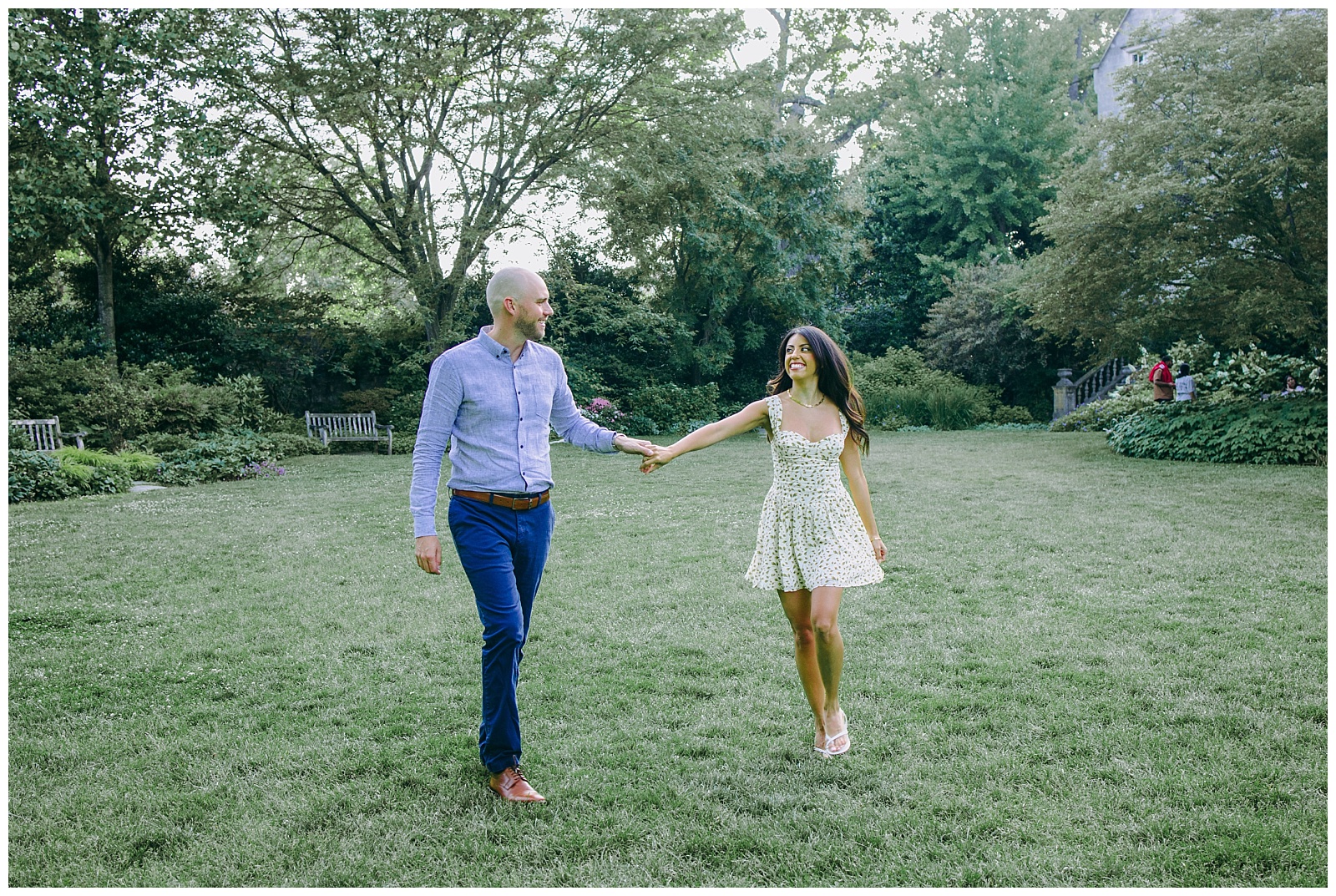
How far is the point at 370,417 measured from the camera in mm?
20812

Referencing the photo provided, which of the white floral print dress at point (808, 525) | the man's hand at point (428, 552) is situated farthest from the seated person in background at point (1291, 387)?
the man's hand at point (428, 552)

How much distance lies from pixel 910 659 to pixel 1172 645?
1.52m

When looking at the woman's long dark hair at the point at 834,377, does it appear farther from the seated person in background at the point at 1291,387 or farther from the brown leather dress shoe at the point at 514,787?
the seated person in background at the point at 1291,387

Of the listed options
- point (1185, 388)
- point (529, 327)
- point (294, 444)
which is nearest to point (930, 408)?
point (1185, 388)

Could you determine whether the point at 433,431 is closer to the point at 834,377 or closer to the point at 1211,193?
the point at 834,377

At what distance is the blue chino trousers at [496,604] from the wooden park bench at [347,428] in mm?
16871

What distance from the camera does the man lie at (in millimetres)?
3482

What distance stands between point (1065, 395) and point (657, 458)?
75.6 ft

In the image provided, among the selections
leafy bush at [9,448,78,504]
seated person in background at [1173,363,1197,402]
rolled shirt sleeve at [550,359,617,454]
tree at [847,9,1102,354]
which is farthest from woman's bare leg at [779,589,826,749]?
tree at [847,9,1102,354]

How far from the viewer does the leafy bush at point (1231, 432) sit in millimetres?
13539

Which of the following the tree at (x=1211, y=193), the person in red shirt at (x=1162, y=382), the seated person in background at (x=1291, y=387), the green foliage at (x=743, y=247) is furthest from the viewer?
the green foliage at (x=743, y=247)

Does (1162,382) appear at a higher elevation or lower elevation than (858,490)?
higher

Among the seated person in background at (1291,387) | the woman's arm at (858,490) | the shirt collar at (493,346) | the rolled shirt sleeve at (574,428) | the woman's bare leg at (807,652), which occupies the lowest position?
the woman's bare leg at (807,652)

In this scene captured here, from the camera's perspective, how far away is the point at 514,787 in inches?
137
